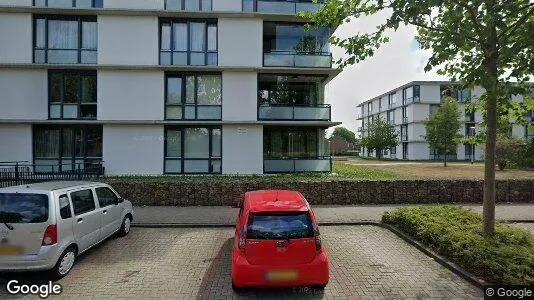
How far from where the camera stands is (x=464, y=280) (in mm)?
5438

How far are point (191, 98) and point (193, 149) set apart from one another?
287 cm

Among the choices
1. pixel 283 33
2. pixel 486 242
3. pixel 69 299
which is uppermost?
pixel 283 33

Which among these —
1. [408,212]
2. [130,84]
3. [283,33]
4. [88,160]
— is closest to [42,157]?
[88,160]

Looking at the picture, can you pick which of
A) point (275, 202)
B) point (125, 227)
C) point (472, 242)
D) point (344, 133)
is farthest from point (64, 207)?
point (344, 133)

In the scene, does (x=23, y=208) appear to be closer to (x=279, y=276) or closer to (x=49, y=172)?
(x=279, y=276)

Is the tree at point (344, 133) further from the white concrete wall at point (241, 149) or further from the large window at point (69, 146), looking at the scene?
the large window at point (69, 146)

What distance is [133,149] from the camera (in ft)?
56.9

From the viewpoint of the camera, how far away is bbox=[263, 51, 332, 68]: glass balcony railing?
17.9 meters

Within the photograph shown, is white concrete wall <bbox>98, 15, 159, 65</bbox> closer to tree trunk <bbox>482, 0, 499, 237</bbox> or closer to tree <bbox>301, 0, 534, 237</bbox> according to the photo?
tree <bbox>301, 0, 534, 237</bbox>

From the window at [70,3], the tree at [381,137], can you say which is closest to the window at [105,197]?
the window at [70,3]

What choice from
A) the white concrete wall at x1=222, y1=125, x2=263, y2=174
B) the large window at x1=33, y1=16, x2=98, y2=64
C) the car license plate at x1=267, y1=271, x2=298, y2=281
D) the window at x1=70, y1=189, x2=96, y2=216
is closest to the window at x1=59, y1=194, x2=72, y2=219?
the window at x1=70, y1=189, x2=96, y2=216

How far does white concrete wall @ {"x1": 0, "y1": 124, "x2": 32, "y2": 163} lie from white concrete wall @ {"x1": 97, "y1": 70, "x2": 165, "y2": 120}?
4274mm

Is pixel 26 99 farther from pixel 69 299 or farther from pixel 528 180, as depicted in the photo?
pixel 528 180

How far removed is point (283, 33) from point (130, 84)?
9161mm
